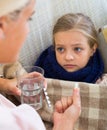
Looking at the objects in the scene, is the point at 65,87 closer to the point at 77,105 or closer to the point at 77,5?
the point at 77,105

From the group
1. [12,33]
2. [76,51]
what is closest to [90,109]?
[76,51]

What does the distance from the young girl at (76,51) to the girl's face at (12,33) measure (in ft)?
2.28

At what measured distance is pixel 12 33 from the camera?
2.64ft

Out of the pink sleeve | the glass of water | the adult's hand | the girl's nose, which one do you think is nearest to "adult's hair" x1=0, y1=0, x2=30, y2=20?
the pink sleeve

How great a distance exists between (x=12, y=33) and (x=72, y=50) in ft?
2.51

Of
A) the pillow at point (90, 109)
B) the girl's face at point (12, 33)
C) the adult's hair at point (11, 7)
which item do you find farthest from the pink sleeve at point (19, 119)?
the pillow at point (90, 109)

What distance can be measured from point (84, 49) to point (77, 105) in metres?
0.51

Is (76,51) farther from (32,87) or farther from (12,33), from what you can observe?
(12,33)

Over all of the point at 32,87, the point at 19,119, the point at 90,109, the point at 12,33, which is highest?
the point at 12,33

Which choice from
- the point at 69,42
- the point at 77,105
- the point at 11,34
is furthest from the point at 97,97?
the point at 11,34

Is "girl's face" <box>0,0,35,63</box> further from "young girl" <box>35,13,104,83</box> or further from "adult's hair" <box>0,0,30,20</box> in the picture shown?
"young girl" <box>35,13,104,83</box>

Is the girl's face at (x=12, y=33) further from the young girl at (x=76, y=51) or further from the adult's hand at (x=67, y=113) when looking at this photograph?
the young girl at (x=76, y=51)

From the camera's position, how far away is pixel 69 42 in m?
1.52

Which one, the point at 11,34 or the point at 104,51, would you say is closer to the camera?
the point at 11,34
